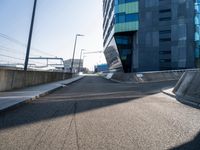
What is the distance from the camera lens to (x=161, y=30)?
2020 inches

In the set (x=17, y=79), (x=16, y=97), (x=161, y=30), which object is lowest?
(x=16, y=97)

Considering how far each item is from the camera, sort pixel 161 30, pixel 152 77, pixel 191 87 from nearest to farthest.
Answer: pixel 191 87
pixel 152 77
pixel 161 30

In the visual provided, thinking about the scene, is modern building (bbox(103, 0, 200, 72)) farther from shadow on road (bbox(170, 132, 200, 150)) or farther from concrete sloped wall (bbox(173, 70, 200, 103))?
shadow on road (bbox(170, 132, 200, 150))

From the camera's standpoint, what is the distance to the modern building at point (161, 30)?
50062mm

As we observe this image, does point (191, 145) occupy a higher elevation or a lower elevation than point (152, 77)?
lower

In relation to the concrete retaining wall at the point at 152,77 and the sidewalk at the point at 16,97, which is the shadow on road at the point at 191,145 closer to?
the sidewalk at the point at 16,97

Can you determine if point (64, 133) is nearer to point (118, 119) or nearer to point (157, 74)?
point (118, 119)

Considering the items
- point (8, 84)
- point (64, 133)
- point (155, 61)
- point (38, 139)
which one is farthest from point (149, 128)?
point (155, 61)

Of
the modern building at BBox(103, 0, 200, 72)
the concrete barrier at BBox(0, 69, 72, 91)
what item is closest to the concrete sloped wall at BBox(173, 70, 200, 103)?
the concrete barrier at BBox(0, 69, 72, 91)

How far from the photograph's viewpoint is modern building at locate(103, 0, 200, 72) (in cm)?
5006

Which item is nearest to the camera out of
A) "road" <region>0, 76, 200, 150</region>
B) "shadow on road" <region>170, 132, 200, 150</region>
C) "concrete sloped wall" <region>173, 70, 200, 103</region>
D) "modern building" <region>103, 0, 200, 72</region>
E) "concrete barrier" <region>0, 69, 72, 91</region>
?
"shadow on road" <region>170, 132, 200, 150</region>

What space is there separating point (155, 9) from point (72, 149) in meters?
Result: 51.4

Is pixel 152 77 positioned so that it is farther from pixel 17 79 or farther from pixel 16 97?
pixel 16 97

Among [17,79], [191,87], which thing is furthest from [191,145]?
[17,79]
